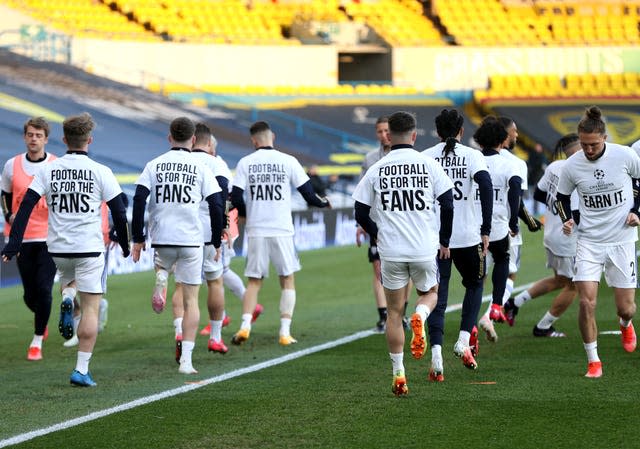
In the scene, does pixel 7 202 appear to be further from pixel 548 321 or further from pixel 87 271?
pixel 548 321

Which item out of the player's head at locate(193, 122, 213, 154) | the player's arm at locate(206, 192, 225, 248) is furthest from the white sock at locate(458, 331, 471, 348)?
the player's head at locate(193, 122, 213, 154)

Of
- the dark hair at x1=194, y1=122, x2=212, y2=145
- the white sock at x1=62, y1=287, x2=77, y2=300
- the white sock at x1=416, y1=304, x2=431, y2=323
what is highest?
the dark hair at x1=194, y1=122, x2=212, y2=145

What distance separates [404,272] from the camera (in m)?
8.69

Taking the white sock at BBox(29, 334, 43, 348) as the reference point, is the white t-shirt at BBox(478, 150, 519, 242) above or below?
above

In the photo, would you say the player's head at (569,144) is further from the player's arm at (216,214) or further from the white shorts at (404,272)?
the player's arm at (216,214)

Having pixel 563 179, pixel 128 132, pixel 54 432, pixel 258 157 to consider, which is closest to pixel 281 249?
pixel 258 157

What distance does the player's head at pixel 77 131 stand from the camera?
905 cm

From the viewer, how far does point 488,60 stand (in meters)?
42.2

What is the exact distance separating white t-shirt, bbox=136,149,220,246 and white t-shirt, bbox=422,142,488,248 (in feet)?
5.89

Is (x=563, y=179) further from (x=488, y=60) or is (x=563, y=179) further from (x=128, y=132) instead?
(x=488, y=60)

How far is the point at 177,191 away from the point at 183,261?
59cm

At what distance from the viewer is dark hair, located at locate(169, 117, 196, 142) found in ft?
32.1

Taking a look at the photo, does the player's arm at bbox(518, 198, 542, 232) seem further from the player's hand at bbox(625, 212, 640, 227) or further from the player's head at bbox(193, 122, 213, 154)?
the player's head at bbox(193, 122, 213, 154)

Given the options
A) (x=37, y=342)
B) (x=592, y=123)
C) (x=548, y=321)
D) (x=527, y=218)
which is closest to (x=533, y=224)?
(x=527, y=218)
